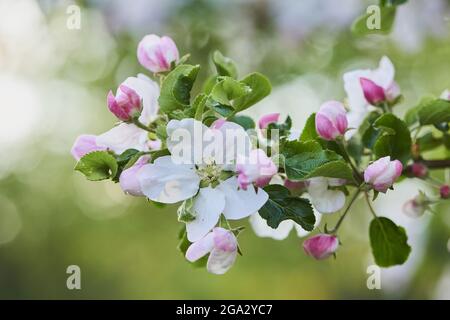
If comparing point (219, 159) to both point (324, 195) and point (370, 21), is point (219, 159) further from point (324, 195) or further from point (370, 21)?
point (370, 21)

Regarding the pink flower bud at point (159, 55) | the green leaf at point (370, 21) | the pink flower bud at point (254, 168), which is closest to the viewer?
the pink flower bud at point (254, 168)

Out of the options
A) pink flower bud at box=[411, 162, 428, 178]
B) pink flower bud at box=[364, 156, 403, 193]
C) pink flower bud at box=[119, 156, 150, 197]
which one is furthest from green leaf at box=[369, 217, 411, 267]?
pink flower bud at box=[119, 156, 150, 197]

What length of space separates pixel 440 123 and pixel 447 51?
2214 millimetres

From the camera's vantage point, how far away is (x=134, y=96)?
0.96 m

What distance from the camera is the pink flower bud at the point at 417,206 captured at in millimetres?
1259

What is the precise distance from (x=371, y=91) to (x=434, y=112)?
0.37ft

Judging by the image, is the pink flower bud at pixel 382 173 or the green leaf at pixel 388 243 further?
the green leaf at pixel 388 243

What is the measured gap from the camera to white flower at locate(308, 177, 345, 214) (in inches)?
39.3

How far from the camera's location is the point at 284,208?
3.05 ft

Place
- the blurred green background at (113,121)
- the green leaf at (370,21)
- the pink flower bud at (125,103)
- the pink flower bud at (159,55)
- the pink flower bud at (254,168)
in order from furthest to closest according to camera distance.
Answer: the blurred green background at (113,121) < the green leaf at (370,21) < the pink flower bud at (159,55) < the pink flower bud at (125,103) < the pink flower bud at (254,168)

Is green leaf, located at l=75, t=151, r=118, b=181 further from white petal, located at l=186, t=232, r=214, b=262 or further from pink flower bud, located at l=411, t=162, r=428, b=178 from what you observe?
pink flower bud, located at l=411, t=162, r=428, b=178

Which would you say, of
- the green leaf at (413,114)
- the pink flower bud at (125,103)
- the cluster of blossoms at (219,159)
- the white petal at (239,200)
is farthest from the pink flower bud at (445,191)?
the pink flower bud at (125,103)

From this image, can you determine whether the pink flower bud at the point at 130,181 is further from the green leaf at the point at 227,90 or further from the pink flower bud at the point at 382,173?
the pink flower bud at the point at 382,173

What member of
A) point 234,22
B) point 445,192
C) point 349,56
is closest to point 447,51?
point 349,56
